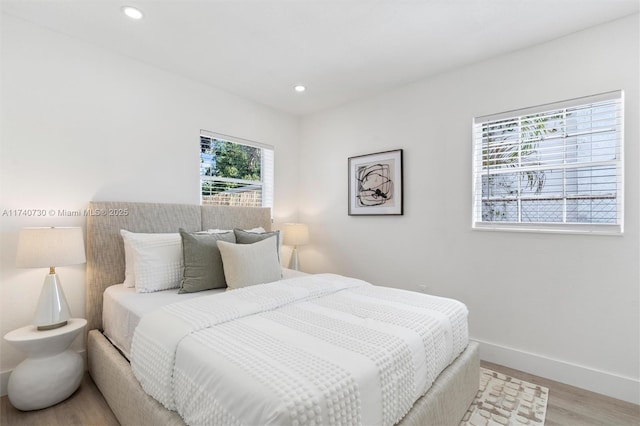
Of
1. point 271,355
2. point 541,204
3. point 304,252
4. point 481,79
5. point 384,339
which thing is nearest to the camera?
point 271,355

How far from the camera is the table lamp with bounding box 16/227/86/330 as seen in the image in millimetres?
1901

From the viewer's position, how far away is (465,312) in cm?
197

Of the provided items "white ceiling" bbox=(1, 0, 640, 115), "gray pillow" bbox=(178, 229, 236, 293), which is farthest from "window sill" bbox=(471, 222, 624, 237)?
"gray pillow" bbox=(178, 229, 236, 293)

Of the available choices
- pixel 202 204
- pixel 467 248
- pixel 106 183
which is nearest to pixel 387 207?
pixel 467 248

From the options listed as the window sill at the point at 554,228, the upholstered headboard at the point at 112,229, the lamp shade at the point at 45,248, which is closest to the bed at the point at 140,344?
the upholstered headboard at the point at 112,229

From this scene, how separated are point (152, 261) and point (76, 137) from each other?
1.17m

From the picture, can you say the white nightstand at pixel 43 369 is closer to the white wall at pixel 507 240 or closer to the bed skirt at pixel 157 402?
the bed skirt at pixel 157 402

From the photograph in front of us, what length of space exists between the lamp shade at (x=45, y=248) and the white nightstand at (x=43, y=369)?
446mm

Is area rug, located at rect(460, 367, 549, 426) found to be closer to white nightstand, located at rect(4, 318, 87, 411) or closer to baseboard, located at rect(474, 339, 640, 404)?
baseboard, located at rect(474, 339, 640, 404)

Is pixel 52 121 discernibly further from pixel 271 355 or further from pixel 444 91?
pixel 444 91

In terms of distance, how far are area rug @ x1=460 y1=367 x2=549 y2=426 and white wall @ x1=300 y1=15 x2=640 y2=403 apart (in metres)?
0.31

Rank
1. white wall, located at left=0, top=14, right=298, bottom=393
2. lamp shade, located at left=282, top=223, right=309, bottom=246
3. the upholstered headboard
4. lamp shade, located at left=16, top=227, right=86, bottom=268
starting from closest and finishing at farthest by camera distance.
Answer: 1. lamp shade, located at left=16, top=227, right=86, bottom=268
2. white wall, located at left=0, top=14, right=298, bottom=393
3. the upholstered headboard
4. lamp shade, located at left=282, top=223, right=309, bottom=246

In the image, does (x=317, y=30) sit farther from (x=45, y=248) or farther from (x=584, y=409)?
(x=584, y=409)

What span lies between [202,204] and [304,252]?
4.94ft
